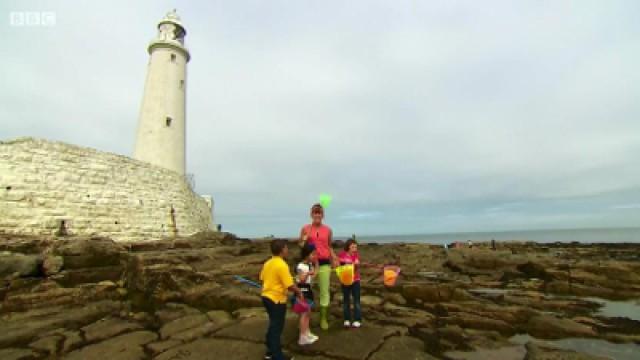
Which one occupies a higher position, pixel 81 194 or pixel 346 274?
pixel 81 194

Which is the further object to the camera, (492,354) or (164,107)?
(164,107)

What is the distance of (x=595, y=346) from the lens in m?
6.40

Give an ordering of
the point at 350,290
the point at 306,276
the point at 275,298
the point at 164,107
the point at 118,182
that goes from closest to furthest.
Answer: the point at 275,298 < the point at 306,276 < the point at 350,290 < the point at 118,182 < the point at 164,107

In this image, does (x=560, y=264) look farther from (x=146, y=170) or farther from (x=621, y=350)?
(x=146, y=170)

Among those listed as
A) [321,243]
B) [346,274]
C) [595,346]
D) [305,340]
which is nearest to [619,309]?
[595,346]

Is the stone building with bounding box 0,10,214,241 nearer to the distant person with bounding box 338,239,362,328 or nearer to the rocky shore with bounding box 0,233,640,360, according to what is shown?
the rocky shore with bounding box 0,233,640,360

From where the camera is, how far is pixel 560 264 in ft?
48.8

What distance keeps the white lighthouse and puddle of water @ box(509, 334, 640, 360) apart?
26.0 meters

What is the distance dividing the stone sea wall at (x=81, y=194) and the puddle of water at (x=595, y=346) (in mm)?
18963

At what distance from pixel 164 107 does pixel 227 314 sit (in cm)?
2409

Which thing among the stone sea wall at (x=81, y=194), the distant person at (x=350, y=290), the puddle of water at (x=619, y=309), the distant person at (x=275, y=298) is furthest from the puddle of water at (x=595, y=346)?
the stone sea wall at (x=81, y=194)

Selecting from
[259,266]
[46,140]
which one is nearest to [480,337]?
[259,266]

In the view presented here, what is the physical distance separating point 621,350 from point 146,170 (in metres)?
22.5

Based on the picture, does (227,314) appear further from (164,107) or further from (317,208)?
(164,107)
